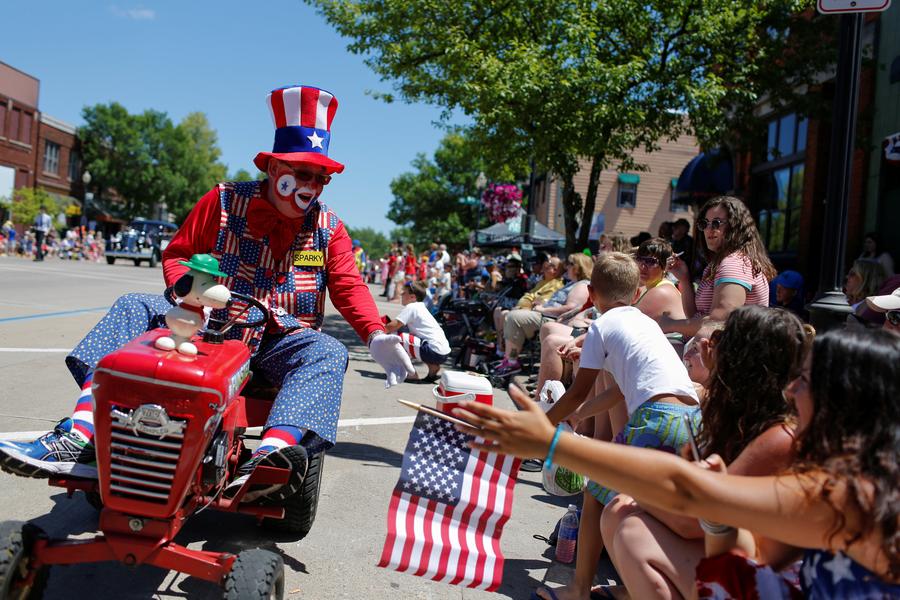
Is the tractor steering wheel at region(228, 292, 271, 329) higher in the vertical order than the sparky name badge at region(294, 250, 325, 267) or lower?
lower

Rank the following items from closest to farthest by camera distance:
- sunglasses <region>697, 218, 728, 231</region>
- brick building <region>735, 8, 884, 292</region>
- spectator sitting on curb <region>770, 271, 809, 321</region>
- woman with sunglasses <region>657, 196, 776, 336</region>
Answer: woman with sunglasses <region>657, 196, 776, 336</region> → sunglasses <region>697, 218, 728, 231</region> → spectator sitting on curb <region>770, 271, 809, 321</region> → brick building <region>735, 8, 884, 292</region>

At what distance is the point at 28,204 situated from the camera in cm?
4047

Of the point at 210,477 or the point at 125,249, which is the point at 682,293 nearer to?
the point at 210,477

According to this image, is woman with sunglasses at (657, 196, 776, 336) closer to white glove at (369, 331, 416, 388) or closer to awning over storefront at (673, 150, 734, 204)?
white glove at (369, 331, 416, 388)

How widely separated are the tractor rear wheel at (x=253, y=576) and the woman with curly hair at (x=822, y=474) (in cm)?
105

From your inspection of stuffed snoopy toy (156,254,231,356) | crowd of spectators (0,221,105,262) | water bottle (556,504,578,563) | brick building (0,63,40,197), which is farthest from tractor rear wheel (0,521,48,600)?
brick building (0,63,40,197)

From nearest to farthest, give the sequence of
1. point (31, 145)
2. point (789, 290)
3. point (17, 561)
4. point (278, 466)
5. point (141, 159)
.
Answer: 1. point (17, 561)
2. point (278, 466)
3. point (789, 290)
4. point (31, 145)
5. point (141, 159)

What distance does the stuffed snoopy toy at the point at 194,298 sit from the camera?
2.79m

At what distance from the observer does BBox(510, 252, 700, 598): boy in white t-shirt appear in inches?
125

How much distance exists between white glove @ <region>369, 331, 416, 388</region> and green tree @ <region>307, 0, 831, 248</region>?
7404mm

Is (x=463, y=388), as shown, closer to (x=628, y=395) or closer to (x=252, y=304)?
(x=628, y=395)

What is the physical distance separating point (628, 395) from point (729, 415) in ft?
2.65

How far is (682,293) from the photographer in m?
Answer: 5.89

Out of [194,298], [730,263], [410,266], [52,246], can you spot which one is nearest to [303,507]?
[194,298]
